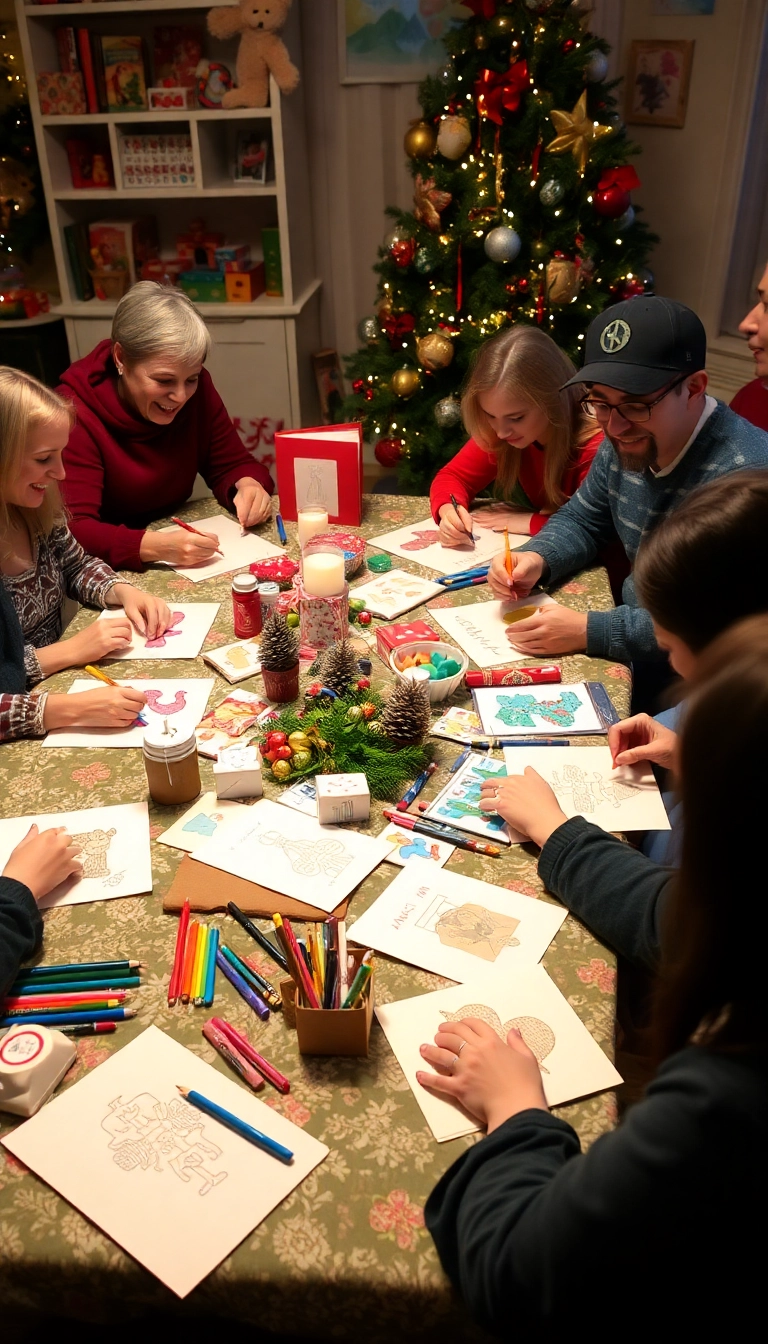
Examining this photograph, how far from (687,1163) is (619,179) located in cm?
303

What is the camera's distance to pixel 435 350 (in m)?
3.17

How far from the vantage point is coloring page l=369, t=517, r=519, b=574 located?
1969 millimetres

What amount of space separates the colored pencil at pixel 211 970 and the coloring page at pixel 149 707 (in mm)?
410

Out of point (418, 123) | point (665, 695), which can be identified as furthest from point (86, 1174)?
point (418, 123)

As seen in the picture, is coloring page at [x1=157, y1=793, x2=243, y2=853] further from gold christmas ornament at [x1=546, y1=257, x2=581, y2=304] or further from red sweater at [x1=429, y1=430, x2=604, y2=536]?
gold christmas ornament at [x1=546, y1=257, x2=581, y2=304]

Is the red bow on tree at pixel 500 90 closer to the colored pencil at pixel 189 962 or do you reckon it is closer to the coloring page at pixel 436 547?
the coloring page at pixel 436 547

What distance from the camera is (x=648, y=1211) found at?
626 mm

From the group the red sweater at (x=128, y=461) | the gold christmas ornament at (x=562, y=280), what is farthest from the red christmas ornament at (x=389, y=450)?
the red sweater at (x=128, y=461)

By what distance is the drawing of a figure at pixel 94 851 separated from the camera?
47.1 inches

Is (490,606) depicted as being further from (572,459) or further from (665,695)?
(665,695)

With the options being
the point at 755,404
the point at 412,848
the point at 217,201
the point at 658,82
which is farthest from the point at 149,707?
the point at 658,82

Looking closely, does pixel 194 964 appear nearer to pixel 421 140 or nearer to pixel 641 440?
pixel 641 440

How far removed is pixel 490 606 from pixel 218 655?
1.72 ft

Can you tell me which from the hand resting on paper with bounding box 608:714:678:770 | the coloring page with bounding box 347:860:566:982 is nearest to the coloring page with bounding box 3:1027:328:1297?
the coloring page with bounding box 347:860:566:982
